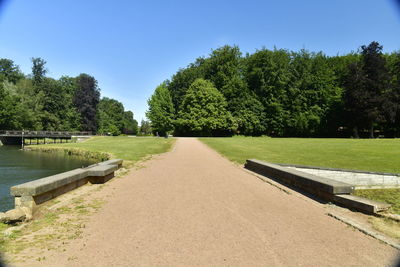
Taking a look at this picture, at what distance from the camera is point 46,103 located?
6525 centimetres

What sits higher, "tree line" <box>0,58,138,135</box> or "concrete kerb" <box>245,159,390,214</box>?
"tree line" <box>0,58,138,135</box>

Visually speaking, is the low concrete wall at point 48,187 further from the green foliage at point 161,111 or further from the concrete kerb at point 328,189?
the green foliage at point 161,111

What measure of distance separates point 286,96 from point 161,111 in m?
28.9

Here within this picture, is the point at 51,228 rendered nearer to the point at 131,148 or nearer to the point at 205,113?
the point at 131,148

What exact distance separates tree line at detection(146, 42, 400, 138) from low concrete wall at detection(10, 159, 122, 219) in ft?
142

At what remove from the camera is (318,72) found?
5456 centimetres

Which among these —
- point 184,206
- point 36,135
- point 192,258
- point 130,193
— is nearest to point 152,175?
point 130,193

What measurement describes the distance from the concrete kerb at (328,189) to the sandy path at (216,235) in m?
0.58

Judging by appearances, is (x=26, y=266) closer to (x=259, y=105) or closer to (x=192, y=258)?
(x=192, y=258)

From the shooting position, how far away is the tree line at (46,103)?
5603cm

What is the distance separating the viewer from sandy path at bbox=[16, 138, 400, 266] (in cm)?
337

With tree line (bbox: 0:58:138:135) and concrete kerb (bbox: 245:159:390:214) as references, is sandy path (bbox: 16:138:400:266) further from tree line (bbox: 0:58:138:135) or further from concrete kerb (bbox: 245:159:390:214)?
tree line (bbox: 0:58:138:135)

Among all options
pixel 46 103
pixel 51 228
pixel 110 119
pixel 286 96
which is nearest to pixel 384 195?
pixel 51 228

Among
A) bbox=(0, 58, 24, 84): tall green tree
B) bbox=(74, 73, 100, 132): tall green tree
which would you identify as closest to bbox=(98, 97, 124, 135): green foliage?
bbox=(74, 73, 100, 132): tall green tree
